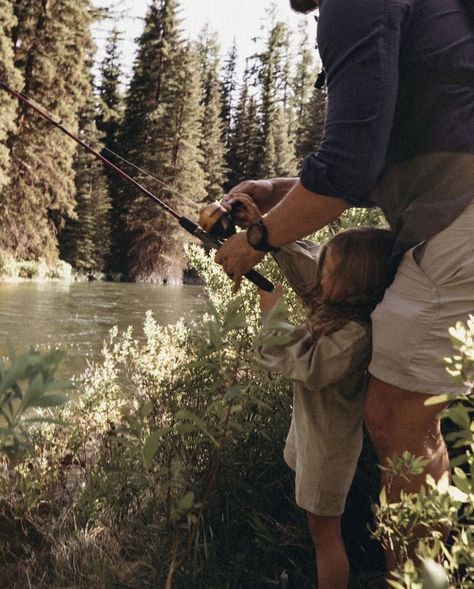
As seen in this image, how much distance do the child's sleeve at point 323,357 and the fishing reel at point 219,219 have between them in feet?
1.37

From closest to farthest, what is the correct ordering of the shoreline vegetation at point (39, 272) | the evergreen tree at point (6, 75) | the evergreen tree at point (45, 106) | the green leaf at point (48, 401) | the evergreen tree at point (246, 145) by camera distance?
the green leaf at point (48, 401) → the evergreen tree at point (6, 75) → the evergreen tree at point (45, 106) → the shoreline vegetation at point (39, 272) → the evergreen tree at point (246, 145)

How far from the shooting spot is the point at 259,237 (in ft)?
5.44

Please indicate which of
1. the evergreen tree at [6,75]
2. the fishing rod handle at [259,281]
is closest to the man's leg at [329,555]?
the fishing rod handle at [259,281]

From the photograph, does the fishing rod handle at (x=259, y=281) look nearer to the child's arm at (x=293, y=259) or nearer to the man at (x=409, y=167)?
the child's arm at (x=293, y=259)

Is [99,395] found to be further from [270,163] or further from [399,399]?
[270,163]

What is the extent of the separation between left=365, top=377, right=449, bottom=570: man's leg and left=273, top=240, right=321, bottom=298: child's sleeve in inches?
17.2

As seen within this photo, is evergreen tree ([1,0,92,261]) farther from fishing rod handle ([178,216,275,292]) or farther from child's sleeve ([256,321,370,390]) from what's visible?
child's sleeve ([256,321,370,390])

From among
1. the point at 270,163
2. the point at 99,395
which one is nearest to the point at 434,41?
the point at 99,395

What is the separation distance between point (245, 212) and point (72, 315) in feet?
35.4

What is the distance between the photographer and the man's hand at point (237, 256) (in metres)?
1.70

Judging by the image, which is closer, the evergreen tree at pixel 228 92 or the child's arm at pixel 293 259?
the child's arm at pixel 293 259

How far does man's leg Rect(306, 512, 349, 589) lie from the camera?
176cm

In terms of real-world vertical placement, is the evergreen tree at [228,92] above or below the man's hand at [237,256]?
above

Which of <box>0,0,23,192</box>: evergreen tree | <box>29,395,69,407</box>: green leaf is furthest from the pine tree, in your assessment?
<box>29,395,69,407</box>: green leaf
